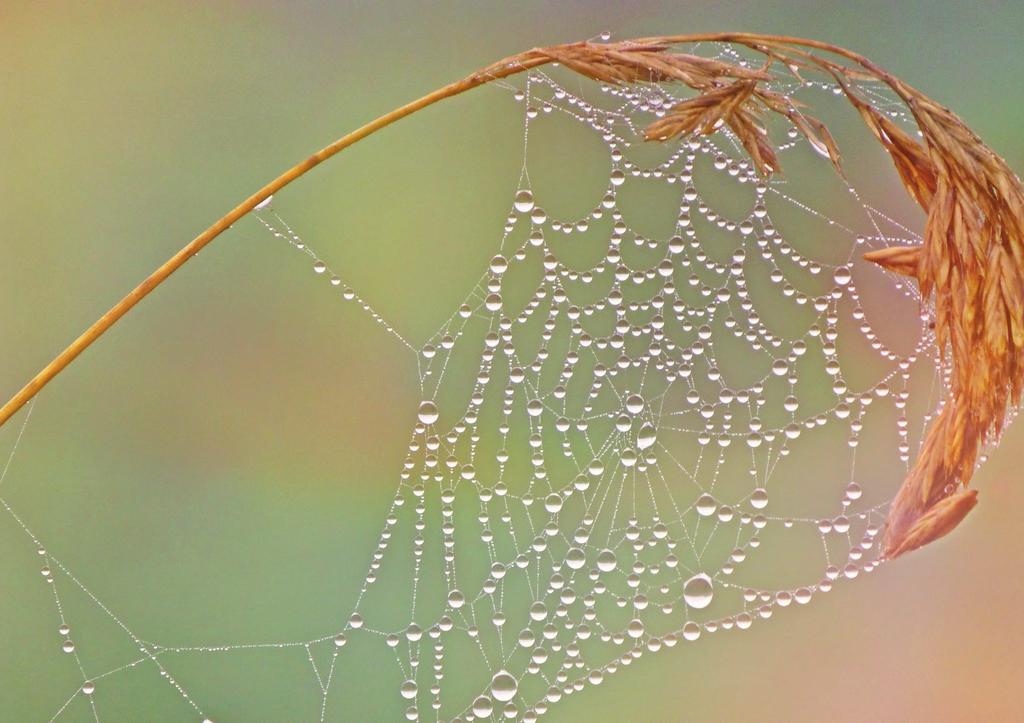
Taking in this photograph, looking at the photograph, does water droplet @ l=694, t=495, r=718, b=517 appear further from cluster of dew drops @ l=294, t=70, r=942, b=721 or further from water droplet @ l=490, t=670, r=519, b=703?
water droplet @ l=490, t=670, r=519, b=703

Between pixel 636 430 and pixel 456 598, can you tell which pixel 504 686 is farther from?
pixel 636 430

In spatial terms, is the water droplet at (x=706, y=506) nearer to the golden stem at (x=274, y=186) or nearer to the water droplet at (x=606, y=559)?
the water droplet at (x=606, y=559)

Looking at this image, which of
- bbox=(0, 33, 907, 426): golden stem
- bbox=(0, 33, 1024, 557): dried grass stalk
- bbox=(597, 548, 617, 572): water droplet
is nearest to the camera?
bbox=(0, 33, 907, 426): golden stem

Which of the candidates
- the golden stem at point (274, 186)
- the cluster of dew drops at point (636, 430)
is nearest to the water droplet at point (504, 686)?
the cluster of dew drops at point (636, 430)

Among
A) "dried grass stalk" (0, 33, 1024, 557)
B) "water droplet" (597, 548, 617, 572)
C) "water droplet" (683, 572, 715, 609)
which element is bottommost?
"water droplet" (597, 548, 617, 572)

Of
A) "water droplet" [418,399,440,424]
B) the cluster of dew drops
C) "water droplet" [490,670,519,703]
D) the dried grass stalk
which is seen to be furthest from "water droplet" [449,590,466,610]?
the dried grass stalk

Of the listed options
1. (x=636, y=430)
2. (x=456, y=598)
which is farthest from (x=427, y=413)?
(x=636, y=430)
